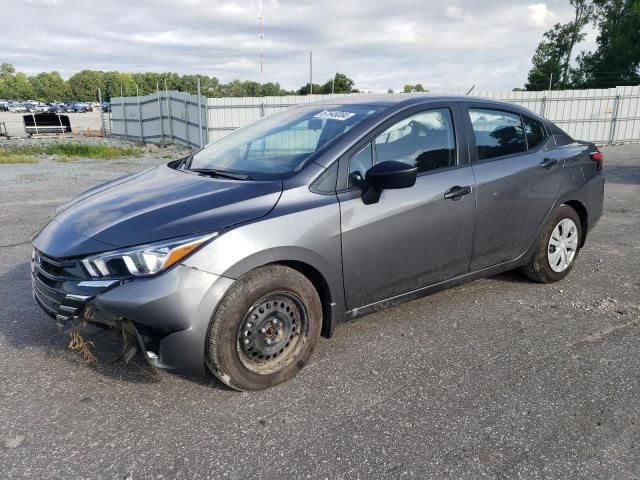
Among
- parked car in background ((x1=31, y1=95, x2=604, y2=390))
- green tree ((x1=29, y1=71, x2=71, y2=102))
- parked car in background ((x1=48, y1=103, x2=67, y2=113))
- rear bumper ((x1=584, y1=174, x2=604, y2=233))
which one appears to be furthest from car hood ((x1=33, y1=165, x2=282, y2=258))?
green tree ((x1=29, y1=71, x2=71, y2=102))

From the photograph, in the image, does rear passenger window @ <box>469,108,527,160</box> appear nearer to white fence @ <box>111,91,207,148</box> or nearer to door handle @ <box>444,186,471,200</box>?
door handle @ <box>444,186,471,200</box>

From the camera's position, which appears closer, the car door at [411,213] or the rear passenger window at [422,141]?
the car door at [411,213]

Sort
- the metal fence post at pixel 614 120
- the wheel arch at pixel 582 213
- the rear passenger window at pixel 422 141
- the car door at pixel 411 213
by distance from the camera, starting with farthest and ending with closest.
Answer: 1. the metal fence post at pixel 614 120
2. the wheel arch at pixel 582 213
3. the rear passenger window at pixel 422 141
4. the car door at pixel 411 213

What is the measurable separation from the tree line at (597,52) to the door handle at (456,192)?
41297 mm

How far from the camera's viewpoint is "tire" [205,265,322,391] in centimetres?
260

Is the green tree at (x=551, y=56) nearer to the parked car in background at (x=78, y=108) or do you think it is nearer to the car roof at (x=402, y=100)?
the car roof at (x=402, y=100)

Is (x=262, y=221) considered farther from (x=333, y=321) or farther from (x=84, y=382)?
(x=84, y=382)

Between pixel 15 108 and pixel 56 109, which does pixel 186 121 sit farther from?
pixel 15 108

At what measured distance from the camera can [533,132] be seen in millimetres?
4254

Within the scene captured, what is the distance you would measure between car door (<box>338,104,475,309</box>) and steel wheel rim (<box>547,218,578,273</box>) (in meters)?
1.17

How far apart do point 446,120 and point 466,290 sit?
1.57 meters

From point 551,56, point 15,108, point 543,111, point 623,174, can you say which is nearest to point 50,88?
point 15,108

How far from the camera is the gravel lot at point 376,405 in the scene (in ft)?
7.39

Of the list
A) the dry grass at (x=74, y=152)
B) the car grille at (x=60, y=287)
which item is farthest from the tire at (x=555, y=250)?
the dry grass at (x=74, y=152)
